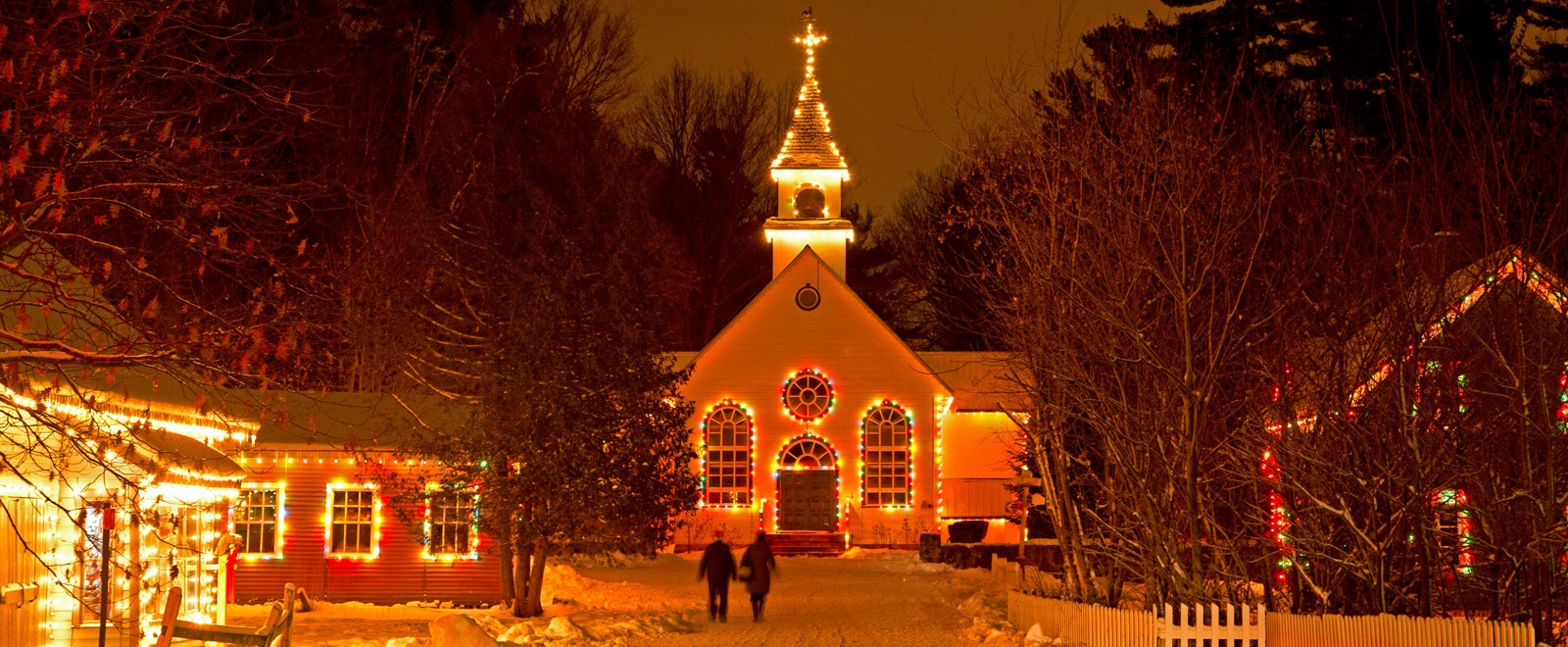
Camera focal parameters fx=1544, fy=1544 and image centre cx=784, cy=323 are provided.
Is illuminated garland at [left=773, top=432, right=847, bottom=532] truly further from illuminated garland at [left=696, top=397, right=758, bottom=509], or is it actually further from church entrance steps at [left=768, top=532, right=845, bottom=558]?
church entrance steps at [left=768, top=532, right=845, bottom=558]

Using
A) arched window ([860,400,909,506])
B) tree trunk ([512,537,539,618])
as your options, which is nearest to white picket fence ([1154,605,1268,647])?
tree trunk ([512,537,539,618])

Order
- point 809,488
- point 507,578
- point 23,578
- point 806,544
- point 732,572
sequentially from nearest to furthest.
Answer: point 23,578, point 732,572, point 507,578, point 806,544, point 809,488

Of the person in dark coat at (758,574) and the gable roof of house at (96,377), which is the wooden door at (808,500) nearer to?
the person in dark coat at (758,574)

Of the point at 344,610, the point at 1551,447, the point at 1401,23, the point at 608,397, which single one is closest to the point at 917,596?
the point at 608,397

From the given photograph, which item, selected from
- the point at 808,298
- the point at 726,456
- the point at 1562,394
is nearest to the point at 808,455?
the point at 726,456

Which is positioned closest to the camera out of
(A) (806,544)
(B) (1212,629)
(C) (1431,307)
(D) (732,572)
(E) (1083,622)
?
(B) (1212,629)

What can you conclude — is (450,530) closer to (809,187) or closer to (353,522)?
(353,522)

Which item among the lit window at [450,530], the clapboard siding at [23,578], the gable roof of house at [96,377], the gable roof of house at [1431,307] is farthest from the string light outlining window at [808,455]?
the clapboard siding at [23,578]

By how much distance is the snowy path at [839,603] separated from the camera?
19.9m

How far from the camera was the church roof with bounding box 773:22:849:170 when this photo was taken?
1726 inches

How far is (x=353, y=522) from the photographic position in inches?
979

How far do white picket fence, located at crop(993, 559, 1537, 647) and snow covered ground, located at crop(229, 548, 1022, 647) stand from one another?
2229 millimetres

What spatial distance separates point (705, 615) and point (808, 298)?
17353 mm

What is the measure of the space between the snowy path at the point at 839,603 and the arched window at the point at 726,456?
133 inches
